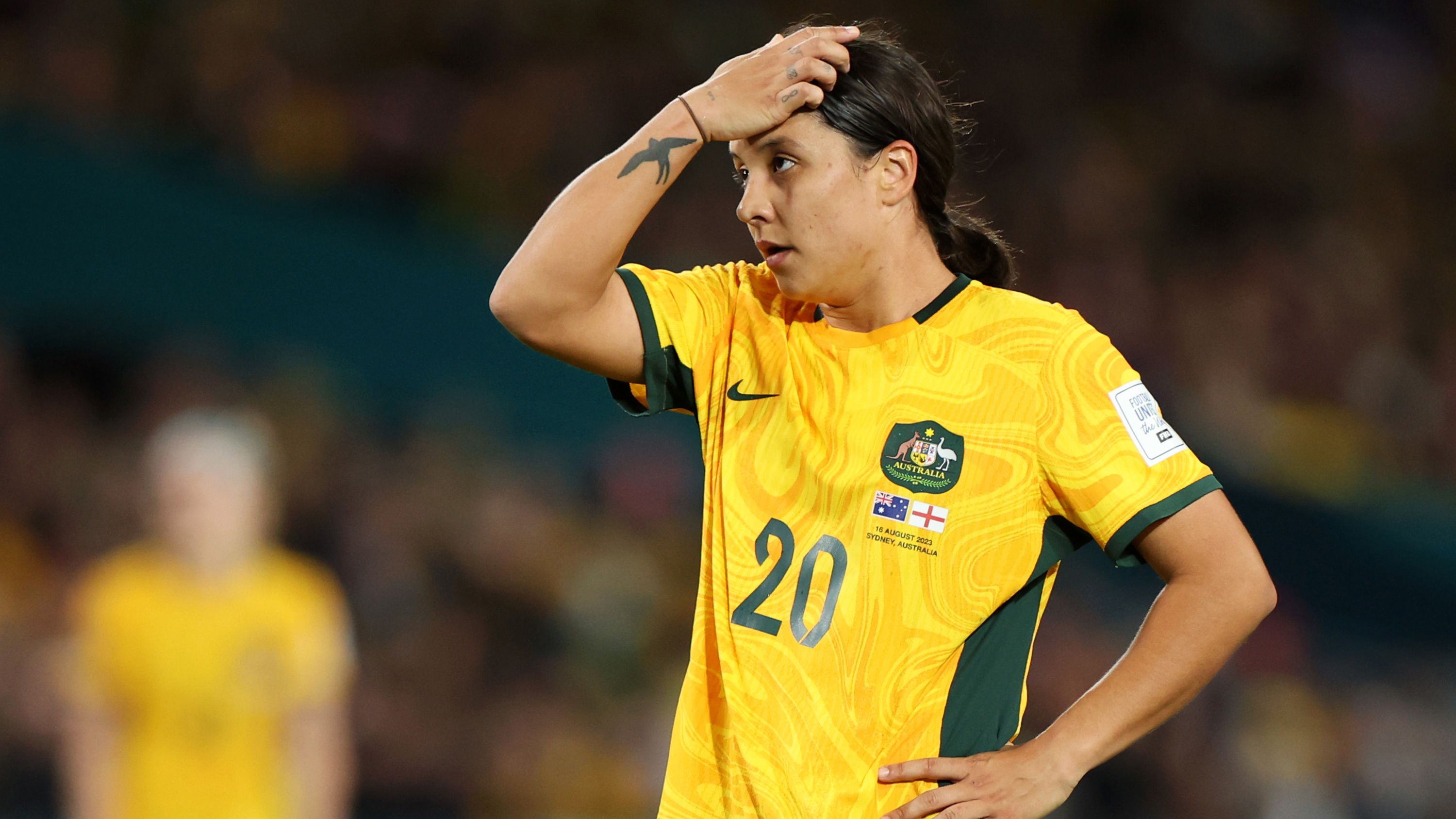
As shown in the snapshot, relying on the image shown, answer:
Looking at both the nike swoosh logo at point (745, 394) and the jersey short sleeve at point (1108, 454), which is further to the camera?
the nike swoosh logo at point (745, 394)

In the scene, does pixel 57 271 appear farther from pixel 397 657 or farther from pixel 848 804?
pixel 848 804

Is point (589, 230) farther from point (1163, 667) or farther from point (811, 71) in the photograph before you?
point (1163, 667)

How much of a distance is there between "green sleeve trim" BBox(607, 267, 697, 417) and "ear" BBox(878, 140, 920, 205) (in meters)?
0.43

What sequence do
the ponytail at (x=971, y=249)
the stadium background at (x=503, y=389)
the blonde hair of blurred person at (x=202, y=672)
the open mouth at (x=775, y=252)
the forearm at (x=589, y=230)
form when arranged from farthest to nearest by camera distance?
the stadium background at (x=503, y=389), the blonde hair of blurred person at (x=202, y=672), the ponytail at (x=971, y=249), the open mouth at (x=775, y=252), the forearm at (x=589, y=230)

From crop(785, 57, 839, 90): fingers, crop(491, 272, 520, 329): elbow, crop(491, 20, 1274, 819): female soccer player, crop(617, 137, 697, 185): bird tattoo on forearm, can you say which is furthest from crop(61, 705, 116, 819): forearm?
crop(785, 57, 839, 90): fingers

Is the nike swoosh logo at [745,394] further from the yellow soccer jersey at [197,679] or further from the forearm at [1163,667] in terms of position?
the yellow soccer jersey at [197,679]

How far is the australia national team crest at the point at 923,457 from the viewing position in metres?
2.25

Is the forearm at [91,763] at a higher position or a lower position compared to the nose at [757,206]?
lower

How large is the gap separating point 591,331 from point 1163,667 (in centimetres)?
103

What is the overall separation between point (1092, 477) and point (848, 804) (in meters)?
0.62

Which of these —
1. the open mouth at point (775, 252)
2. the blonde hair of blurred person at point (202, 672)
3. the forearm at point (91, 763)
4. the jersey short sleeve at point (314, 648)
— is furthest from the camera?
the jersey short sleeve at point (314, 648)

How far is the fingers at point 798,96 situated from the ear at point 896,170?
166mm

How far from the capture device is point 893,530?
7.36ft

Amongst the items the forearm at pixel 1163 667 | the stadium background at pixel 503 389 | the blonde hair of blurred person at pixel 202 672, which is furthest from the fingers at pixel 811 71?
the stadium background at pixel 503 389
